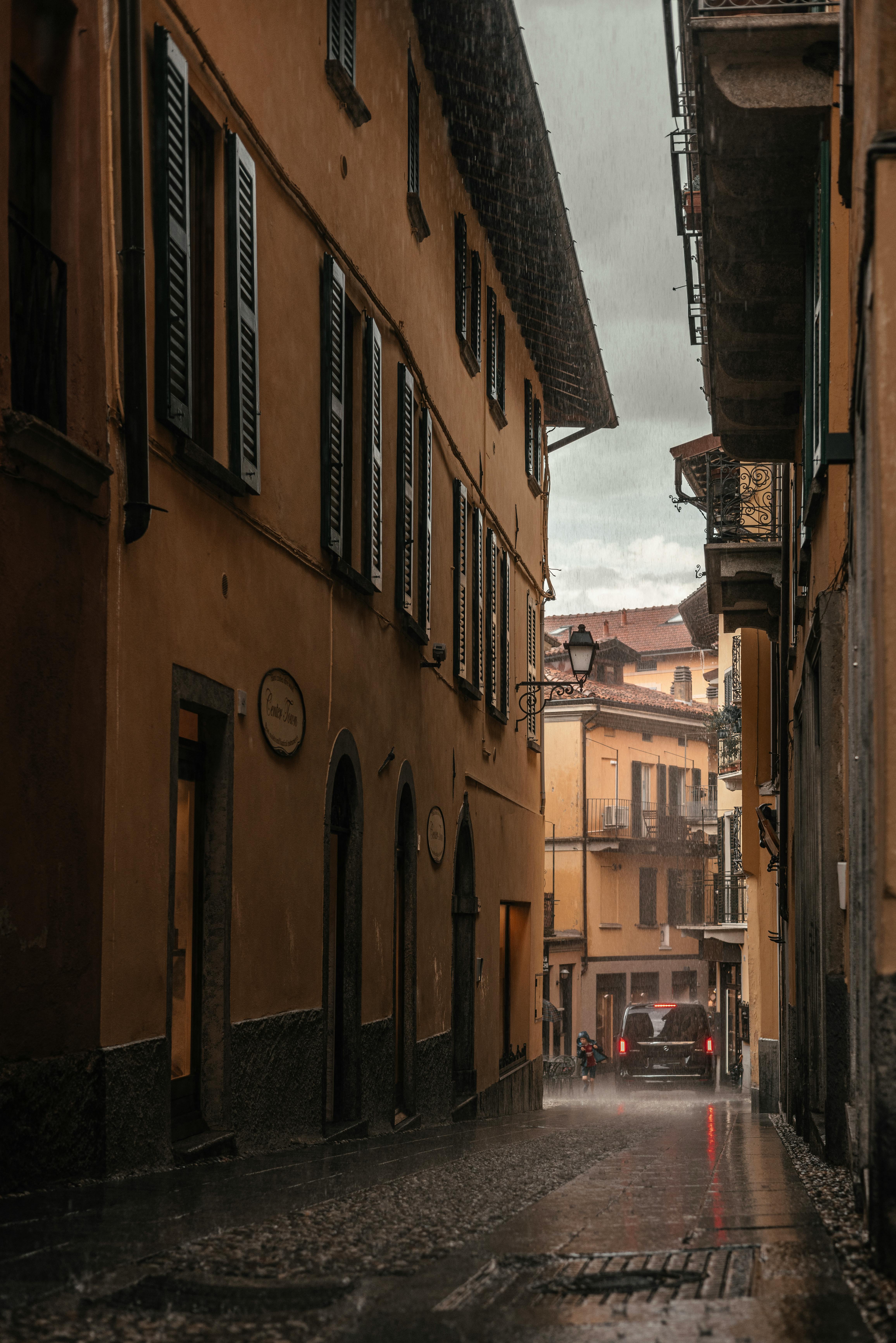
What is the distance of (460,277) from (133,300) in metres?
10.4

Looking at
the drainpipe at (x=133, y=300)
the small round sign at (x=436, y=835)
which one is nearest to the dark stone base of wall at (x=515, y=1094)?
the small round sign at (x=436, y=835)

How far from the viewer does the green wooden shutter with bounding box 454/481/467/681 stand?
1681 centimetres

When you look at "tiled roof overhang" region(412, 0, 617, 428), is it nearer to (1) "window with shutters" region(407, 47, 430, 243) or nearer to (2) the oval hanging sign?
(1) "window with shutters" region(407, 47, 430, 243)

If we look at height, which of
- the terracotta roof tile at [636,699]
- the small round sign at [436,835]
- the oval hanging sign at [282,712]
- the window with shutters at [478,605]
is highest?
the terracotta roof tile at [636,699]

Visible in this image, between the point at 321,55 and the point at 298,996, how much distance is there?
6323mm

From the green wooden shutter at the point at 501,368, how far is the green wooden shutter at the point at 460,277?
2.51 metres

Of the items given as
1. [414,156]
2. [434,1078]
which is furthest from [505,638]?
[414,156]

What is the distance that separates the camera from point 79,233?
7129 millimetres

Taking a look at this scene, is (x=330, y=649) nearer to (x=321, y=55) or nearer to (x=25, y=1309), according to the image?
(x=321, y=55)

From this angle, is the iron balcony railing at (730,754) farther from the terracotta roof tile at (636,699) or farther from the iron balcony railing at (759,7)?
the iron balcony railing at (759,7)

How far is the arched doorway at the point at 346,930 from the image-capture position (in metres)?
11.5

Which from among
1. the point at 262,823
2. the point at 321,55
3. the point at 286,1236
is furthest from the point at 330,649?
the point at 286,1236

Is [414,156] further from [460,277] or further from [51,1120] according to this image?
[51,1120]

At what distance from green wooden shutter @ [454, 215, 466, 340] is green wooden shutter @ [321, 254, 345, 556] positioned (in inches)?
221
